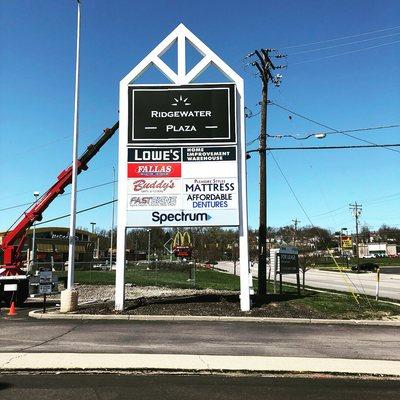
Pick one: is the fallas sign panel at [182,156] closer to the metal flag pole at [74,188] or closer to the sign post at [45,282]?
the metal flag pole at [74,188]

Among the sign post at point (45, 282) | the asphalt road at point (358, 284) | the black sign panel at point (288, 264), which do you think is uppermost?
the black sign panel at point (288, 264)

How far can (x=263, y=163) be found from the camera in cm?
2078

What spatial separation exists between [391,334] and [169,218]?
7518 millimetres

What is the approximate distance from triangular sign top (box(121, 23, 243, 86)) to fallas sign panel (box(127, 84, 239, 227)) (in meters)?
0.38

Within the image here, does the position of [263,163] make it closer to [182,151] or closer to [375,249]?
[182,151]

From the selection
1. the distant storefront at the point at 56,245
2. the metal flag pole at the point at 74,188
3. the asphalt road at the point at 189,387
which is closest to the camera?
the asphalt road at the point at 189,387

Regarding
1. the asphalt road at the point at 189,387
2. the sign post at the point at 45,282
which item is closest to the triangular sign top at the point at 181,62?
the sign post at the point at 45,282

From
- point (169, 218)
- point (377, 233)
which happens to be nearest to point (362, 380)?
point (169, 218)

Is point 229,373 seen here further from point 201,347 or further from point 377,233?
point 377,233

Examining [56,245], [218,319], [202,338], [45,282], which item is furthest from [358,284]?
[56,245]

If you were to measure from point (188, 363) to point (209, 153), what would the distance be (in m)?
9.09

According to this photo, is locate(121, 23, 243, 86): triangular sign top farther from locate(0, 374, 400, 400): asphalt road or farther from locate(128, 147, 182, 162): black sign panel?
locate(0, 374, 400, 400): asphalt road

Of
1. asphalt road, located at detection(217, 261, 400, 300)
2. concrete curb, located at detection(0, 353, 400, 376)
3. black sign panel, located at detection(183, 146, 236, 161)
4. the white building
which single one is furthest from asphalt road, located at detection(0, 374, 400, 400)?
the white building

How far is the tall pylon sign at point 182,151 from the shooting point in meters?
16.1
